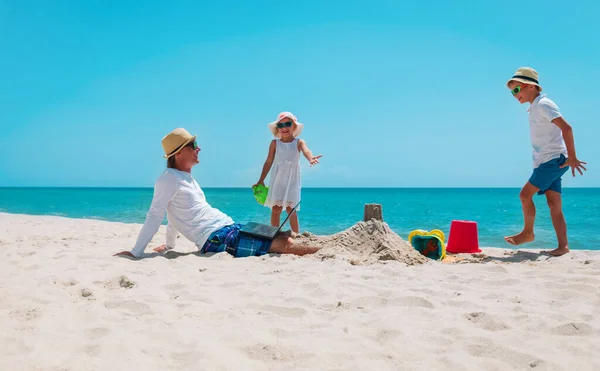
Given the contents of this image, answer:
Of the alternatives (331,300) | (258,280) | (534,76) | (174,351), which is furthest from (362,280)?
(534,76)

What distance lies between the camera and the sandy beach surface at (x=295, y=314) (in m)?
2.12

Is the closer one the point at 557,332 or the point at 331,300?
the point at 557,332

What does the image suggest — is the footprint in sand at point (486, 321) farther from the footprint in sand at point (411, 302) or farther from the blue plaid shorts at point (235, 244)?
the blue plaid shorts at point (235, 244)

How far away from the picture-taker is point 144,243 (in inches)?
181

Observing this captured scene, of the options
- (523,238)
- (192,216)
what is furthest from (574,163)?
(192,216)

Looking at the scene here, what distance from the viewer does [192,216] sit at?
15.7ft

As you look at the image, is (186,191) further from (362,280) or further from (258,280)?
(362,280)

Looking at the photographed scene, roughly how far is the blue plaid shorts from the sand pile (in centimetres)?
42

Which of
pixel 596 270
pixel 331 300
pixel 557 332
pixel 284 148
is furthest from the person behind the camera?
pixel 284 148

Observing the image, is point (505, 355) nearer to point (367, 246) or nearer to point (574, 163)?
point (367, 246)

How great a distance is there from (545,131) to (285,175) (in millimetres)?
3119

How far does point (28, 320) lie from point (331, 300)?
1781 millimetres

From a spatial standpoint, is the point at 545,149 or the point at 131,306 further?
the point at 545,149

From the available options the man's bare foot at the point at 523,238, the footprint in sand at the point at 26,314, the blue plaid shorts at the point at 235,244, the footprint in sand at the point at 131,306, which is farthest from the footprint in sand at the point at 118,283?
the man's bare foot at the point at 523,238
